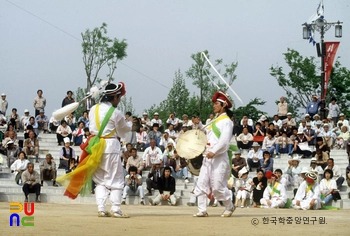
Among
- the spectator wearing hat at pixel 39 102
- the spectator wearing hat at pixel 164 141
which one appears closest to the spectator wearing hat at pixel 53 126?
the spectator wearing hat at pixel 39 102

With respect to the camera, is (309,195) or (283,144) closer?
(309,195)

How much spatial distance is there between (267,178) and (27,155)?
28.4ft

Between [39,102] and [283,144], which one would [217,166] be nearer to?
[283,144]

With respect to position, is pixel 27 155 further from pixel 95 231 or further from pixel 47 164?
pixel 95 231

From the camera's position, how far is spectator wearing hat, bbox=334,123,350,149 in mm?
25688

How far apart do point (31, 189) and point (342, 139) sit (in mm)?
11441

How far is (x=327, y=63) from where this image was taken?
30062mm

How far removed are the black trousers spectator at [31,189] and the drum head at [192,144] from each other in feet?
28.3

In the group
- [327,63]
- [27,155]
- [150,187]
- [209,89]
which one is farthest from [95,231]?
[209,89]

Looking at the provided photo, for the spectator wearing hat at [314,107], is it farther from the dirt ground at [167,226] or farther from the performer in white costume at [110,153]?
the performer in white costume at [110,153]

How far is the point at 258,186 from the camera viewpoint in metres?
20.1

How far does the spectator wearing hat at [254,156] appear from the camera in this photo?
23047 millimetres

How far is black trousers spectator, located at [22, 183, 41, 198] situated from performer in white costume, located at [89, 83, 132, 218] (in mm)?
8765

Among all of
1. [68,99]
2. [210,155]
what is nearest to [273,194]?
[210,155]
